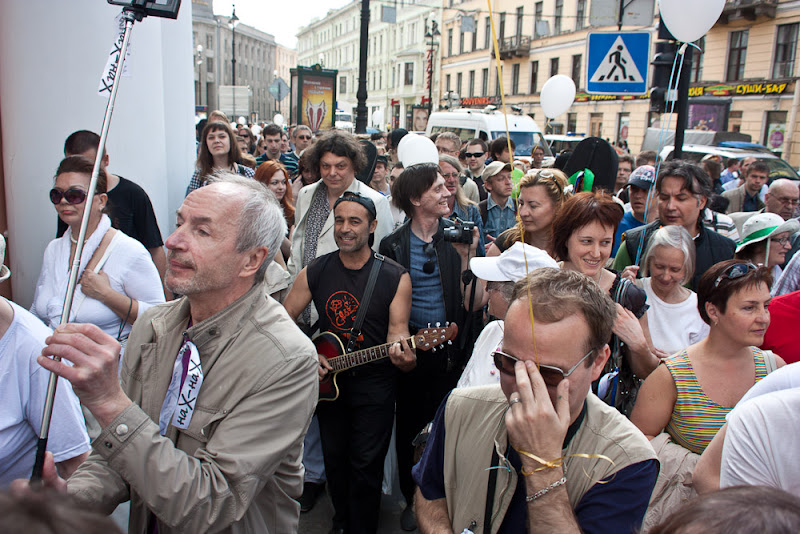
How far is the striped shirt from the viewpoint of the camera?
248 cm

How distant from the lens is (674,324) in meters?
3.28

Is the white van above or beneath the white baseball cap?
above

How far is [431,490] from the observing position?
1.90 metres

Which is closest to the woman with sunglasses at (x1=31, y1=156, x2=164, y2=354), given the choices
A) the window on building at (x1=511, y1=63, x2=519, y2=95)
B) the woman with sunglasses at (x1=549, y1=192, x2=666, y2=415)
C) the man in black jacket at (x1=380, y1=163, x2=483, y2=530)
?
the man in black jacket at (x1=380, y1=163, x2=483, y2=530)

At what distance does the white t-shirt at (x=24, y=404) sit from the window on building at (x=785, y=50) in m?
30.5

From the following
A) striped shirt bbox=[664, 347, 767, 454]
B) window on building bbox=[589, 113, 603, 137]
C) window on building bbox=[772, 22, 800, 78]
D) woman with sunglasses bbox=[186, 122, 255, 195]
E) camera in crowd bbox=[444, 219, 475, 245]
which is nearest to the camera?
striped shirt bbox=[664, 347, 767, 454]

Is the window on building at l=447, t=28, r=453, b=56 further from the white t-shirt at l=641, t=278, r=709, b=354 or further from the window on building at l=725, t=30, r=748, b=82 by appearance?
the white t-shirt at l=641, t=278, r=709, b=354

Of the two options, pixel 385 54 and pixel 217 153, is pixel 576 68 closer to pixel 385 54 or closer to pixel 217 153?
pixel 385 54

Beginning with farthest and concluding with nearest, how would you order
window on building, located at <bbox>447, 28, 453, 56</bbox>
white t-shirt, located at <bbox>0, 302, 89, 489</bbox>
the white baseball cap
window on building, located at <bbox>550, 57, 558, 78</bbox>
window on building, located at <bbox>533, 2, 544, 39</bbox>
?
window on building, located at <bbox>447, 28, 453, 56</bbox>, window on building, located at <bbox>550, 57, 558, 78</bbox>, window on building, located at <bbox>533, 2, 544, 39</bbox>, the white baseball cap, white t-shirt, located at <bbox>0, 302, 89, 489</bbox>

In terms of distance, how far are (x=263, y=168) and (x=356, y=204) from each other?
97.8 inches

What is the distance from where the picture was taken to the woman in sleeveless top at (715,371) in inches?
98.5

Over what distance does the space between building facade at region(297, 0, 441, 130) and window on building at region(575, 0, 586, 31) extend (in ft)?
43.1

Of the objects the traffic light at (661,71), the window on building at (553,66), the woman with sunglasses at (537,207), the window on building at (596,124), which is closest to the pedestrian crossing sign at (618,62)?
the traffic light at (661,71)

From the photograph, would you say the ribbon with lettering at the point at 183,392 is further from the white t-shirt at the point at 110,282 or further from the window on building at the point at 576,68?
the window on building at the point at 576,68
